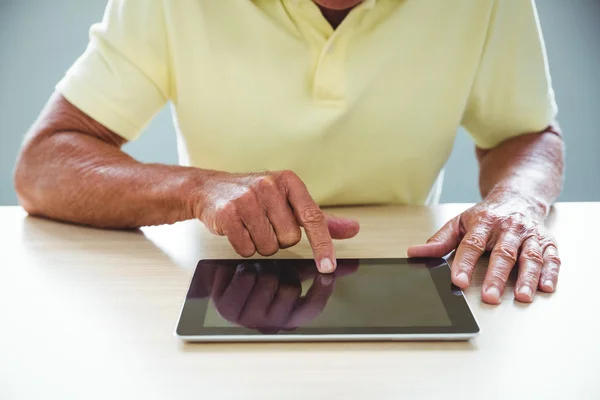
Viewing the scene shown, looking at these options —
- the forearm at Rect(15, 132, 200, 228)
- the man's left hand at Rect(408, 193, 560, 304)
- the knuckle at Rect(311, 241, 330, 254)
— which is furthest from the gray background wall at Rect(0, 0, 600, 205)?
the knuckle at Rect(311, 241, 330, 254)

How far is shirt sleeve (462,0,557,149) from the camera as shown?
3.57 feet

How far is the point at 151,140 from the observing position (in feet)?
7.12

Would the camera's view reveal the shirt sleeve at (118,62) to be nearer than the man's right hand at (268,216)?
No

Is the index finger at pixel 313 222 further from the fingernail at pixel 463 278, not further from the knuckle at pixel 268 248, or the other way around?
the fingernail at pixel 463 278

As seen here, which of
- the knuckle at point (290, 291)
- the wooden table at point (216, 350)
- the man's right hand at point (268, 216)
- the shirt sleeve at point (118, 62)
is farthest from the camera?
the shirt sleeve at point (118, 62)

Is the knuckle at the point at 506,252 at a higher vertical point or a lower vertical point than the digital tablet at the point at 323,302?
lower

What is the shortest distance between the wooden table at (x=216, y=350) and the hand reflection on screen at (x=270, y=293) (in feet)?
0.11

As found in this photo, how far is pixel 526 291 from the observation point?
28.4 inches

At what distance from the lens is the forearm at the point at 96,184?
3.01ft

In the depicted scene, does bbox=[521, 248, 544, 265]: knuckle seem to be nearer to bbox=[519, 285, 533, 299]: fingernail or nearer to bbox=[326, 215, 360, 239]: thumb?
bbox=[519, 285, 533, 299]: fingernail

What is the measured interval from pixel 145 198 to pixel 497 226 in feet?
1.62

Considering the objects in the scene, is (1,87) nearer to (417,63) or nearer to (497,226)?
(417,63)

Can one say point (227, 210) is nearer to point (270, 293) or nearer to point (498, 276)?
point (270, 293)

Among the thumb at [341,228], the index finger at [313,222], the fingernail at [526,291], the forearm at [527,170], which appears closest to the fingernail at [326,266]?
the index finger at [313,222]
